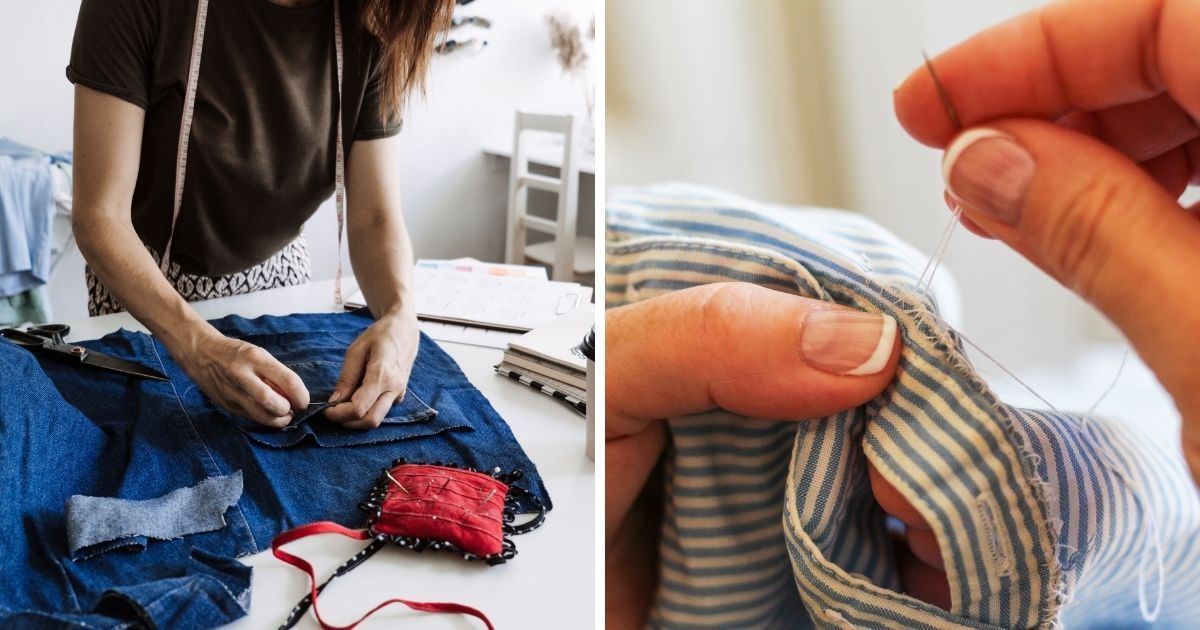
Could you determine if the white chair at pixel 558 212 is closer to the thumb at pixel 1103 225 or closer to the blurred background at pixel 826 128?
the blurred background at pixel 826 128

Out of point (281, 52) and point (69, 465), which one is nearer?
point (69, 465)

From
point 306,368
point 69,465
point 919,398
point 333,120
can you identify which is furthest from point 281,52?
point 919,398

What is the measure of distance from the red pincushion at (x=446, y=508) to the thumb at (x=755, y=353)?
13cm

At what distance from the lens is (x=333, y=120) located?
2.31 ft

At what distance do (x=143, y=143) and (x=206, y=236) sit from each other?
9cm

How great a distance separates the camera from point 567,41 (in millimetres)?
2029

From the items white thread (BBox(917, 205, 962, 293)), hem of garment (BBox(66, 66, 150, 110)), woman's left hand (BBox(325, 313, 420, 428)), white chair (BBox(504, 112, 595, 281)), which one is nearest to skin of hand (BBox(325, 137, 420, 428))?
woman's left hand (BBox(325, 313, 420, 428))

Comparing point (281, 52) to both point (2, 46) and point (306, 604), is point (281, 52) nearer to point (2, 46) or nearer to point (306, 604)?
point (2, 46)

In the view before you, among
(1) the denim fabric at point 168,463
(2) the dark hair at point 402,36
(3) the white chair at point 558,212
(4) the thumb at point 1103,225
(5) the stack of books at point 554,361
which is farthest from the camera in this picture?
(3) the white chair at point 558,212

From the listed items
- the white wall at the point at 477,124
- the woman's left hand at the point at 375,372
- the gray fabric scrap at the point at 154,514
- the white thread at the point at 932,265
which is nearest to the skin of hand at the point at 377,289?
the woman's left hand at the point at 375,372

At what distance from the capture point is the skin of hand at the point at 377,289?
52 cm

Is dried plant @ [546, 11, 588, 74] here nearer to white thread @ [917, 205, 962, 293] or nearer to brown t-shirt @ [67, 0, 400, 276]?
brown t-shirt @ [67, 0, 400, 276]

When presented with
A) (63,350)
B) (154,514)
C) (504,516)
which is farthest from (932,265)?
(63,350)

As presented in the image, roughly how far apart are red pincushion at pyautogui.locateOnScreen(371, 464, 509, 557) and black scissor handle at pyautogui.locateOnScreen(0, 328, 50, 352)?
23 centimetres
